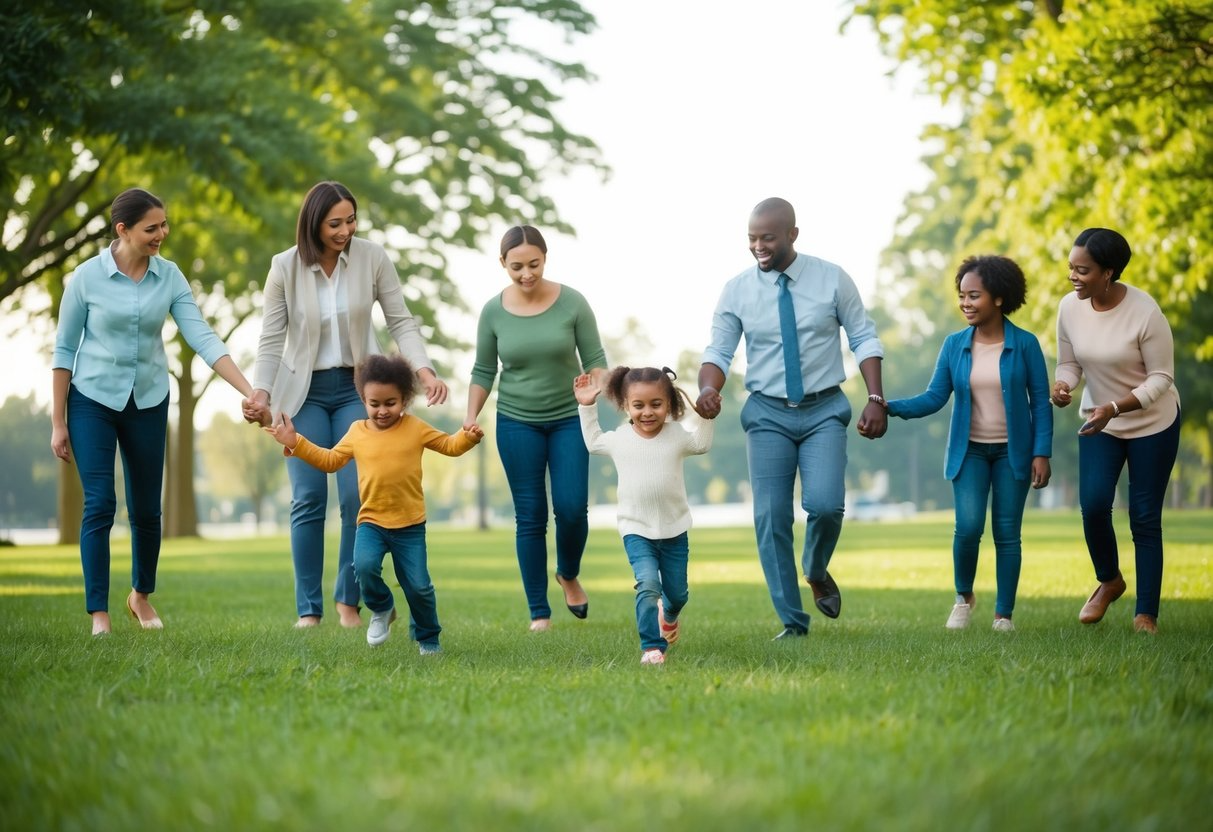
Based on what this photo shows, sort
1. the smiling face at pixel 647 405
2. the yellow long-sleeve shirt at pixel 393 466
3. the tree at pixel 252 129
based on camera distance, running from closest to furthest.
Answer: the yellow long-sleeve shirt at pixel 393 466 → the smiling face at pixel 647 405 → the tree at pixel 252 129

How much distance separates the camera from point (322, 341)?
27.9 feet

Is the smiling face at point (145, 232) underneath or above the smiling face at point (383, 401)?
above

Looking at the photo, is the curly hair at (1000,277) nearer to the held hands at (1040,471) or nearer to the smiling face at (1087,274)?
the smiling face at (1087,274)

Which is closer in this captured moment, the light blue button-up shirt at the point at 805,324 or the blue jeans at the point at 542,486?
the light blue button-up shirt at the point at 805,324

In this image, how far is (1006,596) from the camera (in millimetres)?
8219

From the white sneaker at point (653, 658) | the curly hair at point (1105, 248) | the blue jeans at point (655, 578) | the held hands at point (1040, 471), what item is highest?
the curly hair at point (1105, 248)

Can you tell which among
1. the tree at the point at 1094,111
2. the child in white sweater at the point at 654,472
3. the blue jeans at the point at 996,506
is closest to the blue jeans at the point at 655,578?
the child in white sweater at the point at 654,472

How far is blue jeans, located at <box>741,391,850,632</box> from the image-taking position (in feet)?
25.8

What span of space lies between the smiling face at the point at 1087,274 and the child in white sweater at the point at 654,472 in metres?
2.48

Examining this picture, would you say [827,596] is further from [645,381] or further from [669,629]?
[645,381]

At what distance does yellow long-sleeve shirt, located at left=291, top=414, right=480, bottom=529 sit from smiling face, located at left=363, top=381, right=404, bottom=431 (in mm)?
70

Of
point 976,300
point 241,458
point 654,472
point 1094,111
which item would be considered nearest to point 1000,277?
point 976,300

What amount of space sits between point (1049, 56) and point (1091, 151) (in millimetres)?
4137

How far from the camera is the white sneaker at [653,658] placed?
21.0 ft
